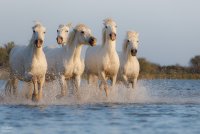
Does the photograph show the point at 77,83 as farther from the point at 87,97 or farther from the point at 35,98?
the point at 35,98

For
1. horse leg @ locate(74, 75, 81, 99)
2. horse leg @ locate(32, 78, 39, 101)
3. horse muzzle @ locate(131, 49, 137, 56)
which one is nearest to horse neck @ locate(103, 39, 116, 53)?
horse muzzle @ locate(131, 49, 137, 56)

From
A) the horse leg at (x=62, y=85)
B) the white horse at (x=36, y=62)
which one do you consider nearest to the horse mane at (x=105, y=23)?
the horse leg at (x=62, y=85)

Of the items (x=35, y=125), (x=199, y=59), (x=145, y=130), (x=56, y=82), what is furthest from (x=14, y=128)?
(x=199, y=59)

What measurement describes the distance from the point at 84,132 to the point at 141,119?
7.56ft

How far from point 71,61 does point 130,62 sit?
8.88ft

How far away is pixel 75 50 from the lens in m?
17.8

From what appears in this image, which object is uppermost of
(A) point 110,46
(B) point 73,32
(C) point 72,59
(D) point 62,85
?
(B) point 73,32

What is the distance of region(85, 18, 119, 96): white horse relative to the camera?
18.1 metres

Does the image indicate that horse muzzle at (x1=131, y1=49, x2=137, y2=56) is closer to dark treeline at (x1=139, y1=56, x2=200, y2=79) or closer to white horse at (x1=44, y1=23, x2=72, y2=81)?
white horse at (x1=44, y1=23, x2=72, y2=81)

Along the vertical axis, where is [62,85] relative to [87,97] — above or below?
above

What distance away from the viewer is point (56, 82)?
1914cm

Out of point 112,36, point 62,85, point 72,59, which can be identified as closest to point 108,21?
point 112,36

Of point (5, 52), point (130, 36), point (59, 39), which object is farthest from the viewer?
point (5, 52)

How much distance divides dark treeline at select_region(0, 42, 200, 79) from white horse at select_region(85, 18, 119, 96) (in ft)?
60.5
